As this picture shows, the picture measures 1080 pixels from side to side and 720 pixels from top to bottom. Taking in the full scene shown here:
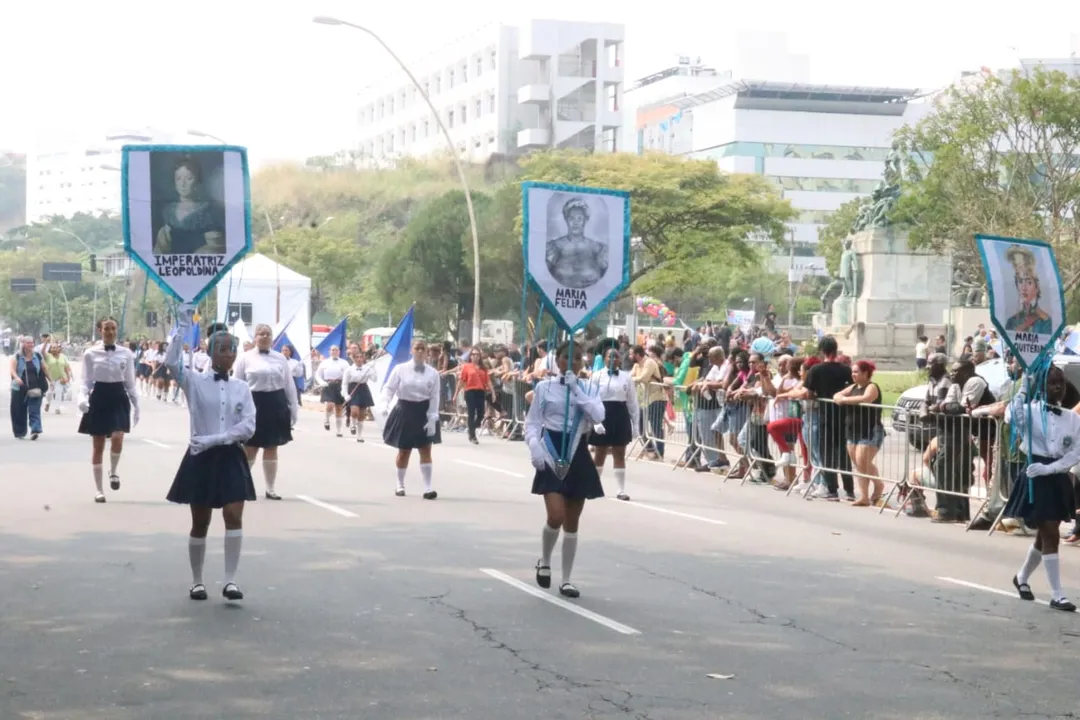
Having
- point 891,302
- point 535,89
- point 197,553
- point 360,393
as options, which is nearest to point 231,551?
point 197,553

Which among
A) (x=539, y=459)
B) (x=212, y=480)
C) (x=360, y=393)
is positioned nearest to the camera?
(x=212, y=480)

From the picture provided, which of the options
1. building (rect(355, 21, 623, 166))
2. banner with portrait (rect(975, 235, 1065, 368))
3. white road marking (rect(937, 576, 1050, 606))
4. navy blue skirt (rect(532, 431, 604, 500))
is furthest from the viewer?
building (rect(355, 21, 623, 166))

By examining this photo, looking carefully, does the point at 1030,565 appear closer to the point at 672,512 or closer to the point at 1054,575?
the point at 1054,575

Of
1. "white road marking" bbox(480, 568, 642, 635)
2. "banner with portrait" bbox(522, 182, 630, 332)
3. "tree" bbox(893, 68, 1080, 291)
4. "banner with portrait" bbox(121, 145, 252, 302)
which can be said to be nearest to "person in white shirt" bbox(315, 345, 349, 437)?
"banner with portrait" bbox(522, 182, 630, 332)

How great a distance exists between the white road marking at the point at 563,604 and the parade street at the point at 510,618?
44mm

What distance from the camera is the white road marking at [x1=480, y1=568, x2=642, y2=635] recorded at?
30.9 ft

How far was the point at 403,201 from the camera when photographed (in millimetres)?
89875

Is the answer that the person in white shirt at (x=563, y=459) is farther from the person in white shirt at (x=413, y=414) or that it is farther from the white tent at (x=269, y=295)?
the white tent at (x=269, y=295)

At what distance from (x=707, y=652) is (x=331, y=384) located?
22.2m

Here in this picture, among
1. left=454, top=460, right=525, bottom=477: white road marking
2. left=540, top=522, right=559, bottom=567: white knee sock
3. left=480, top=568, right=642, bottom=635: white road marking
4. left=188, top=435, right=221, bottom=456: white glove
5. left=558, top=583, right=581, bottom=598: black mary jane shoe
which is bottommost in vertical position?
left=454, top=460, right=525, bottom=477: white road marking

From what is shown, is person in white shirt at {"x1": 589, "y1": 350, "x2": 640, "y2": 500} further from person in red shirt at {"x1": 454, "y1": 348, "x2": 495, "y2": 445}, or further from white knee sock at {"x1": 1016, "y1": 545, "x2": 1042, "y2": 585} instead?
person in red shirt at {"x1": 454, "y1": 348, "x2": 495, "y2": 445}

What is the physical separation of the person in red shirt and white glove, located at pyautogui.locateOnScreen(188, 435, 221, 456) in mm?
17561

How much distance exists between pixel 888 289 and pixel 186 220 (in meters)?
37.4

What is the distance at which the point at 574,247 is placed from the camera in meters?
13.6
